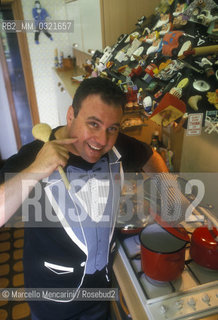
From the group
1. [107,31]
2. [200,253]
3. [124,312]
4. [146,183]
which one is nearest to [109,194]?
[146,183]

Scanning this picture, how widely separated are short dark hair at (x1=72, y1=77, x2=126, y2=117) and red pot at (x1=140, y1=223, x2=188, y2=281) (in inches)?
20.8

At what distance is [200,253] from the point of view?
3.32ft

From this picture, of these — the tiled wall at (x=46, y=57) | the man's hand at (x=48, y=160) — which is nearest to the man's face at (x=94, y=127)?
the man's hand at (x=48, y=160)

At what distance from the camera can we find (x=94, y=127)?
1028 mm

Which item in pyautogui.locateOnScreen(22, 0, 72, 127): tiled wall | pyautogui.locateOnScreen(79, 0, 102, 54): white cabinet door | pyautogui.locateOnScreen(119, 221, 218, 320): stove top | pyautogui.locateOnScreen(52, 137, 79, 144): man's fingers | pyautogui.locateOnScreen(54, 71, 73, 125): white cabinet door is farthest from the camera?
pyautogui.locateOnScreen(22, 0, 72, 127): tiled wall

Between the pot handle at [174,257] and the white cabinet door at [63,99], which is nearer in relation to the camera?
the pot handle at [174,257]

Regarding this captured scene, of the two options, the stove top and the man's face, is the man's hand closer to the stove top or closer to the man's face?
the man's face

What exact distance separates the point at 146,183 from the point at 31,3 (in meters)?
2.84

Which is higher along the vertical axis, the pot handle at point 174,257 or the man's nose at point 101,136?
the man's nose at point 101,136

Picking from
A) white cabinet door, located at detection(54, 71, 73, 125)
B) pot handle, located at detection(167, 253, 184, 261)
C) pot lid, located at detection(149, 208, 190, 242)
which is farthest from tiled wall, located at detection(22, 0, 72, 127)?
pot handle, located at detection(167, 253, 184, 261)

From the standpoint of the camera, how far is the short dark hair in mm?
1010

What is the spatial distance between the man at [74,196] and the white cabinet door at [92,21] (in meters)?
0.79

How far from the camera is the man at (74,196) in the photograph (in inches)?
39.6

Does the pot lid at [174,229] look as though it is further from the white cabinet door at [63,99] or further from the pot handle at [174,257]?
the white cabinet door at [63,99]
